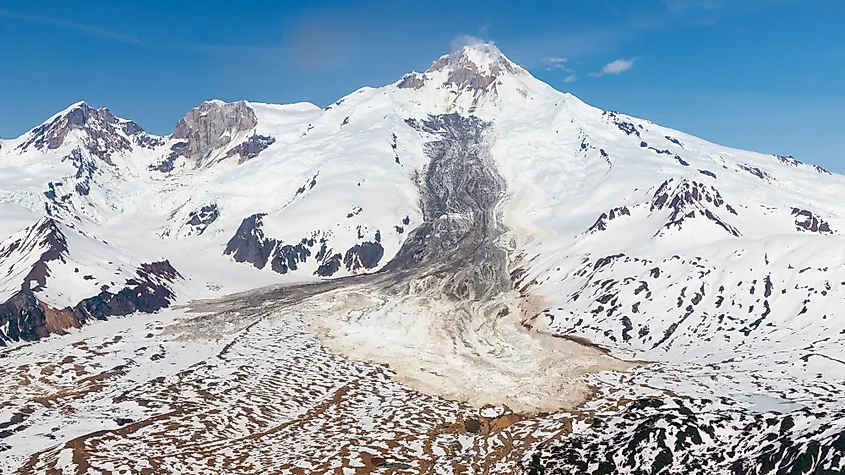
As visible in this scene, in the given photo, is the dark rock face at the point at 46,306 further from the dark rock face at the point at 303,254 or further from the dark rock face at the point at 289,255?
the dark rock face at the point at 303,254

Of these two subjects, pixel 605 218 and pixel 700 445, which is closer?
pixel 700 445

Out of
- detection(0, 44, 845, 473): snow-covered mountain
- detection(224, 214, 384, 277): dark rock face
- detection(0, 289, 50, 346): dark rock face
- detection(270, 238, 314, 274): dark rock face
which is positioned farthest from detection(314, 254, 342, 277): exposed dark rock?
detection(0, 289, 50, 346): dark rock face

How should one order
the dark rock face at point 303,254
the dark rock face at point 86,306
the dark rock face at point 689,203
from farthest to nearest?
the dark rock face at point 303,254 < the dark rock face at point 689,203 < the dark rock face at point 86,306

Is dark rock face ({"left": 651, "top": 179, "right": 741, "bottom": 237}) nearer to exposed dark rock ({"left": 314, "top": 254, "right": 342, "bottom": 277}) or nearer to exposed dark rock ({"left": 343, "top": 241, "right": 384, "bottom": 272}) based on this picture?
exposed dark rock ({"left": 343, "top": 241, "right": 384, "bottom": 272})

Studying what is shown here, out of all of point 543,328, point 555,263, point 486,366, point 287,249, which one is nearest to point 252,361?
point 486,366

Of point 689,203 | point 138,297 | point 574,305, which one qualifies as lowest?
point 138,297

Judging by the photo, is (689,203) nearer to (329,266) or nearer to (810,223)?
(810,223)

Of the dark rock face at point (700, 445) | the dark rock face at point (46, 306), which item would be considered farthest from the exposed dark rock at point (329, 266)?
the dark rock face at point (700, 445)

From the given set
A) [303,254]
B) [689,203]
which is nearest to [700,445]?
[689,203]
